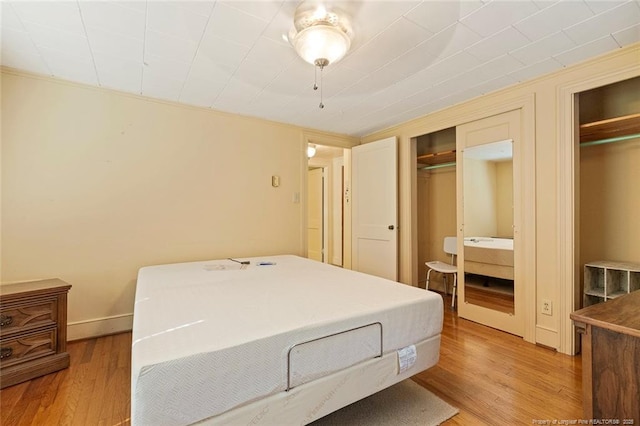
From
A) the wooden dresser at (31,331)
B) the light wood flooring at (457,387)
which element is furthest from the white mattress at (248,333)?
the wooden dresser at (31,331)

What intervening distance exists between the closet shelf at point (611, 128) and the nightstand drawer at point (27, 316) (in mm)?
4195

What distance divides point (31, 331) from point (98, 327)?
686 millimetres

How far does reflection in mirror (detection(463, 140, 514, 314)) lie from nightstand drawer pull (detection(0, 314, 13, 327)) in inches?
145

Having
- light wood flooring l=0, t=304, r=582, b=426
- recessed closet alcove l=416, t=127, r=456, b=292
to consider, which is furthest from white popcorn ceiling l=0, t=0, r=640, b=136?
light wood flooring l=0, t=304, r=582, b=426

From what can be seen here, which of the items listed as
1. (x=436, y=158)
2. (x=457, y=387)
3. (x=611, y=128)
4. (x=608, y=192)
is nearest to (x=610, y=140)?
(x=611, y=128)

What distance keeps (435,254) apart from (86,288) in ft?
13.2

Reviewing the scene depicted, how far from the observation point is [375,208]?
3.86 metres

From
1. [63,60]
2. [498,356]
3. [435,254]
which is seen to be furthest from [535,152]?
[63,60]

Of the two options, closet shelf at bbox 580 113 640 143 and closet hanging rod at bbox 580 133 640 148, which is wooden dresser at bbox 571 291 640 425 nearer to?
closet shelf at bbox 580 113 640 143

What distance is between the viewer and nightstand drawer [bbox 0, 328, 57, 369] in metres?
1.85

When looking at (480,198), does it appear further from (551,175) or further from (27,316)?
(27,316)

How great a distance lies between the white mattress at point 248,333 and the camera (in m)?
0.98

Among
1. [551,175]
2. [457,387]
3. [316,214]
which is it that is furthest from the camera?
[316,214]

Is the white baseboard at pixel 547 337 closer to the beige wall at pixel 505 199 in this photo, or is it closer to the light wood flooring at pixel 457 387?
the light wood flooring at pixel 457 387
